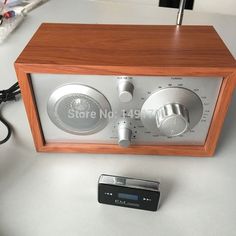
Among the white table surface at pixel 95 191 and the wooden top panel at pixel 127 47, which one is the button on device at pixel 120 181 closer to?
the white table surface at pixel 95 191

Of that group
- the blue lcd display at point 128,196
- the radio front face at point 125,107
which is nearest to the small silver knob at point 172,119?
the radio front face at point 125,107

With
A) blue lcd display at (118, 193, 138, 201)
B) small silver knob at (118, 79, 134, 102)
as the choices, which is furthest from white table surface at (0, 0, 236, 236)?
small silver knob at (118, 79, 134, 102)

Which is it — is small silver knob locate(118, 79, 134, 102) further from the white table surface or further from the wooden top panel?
the white table surface

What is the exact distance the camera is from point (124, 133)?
0.48 meters

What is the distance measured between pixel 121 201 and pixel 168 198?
3.1 inches

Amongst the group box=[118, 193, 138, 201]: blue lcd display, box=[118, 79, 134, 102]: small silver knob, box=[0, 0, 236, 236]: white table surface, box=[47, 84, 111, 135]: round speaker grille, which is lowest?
box=[0, 0, 236, 236]: white table surface

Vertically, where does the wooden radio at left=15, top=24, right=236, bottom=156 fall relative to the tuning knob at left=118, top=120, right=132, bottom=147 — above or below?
above

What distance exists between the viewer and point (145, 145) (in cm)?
52

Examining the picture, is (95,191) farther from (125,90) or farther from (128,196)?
(125,90)

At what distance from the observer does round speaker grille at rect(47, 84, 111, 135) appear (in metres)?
0.46

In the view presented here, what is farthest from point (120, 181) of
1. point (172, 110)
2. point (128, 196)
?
point (172, 110)

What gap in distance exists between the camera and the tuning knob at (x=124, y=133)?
18.7 inches

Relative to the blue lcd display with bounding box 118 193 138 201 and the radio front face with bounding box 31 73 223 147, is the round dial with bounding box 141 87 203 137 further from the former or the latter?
the blue lcd display with bounding box 118 193 138 201

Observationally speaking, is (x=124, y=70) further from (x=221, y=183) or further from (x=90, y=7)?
(x=90, y=7)
